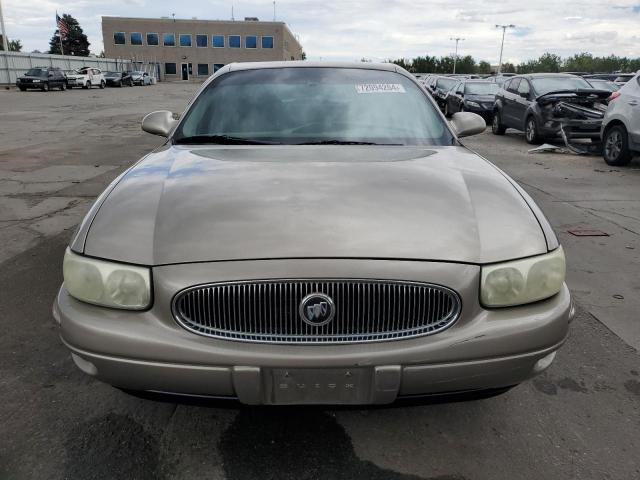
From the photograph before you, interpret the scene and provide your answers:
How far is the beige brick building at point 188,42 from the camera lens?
7912cm

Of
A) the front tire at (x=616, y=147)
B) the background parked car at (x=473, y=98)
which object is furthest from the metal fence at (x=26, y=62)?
the front tire at (x=616, y=147)

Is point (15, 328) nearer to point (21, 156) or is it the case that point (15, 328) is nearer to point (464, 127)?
point (464, 127)

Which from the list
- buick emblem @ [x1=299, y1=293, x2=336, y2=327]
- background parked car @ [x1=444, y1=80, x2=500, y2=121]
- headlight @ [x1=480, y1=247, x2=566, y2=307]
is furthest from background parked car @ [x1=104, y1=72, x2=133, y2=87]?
headlight @ [x1=480, y1=247, x2=566, y2=307]

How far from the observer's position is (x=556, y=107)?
11.6m

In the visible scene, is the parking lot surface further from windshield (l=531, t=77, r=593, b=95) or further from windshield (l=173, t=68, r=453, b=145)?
windshield (l=531, t=77, r=593, b=95)

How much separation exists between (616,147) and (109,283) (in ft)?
32.7

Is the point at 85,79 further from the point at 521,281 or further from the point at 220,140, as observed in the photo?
the point at 521,281

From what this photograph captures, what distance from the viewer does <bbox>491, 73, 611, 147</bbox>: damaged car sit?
11477 millimetres

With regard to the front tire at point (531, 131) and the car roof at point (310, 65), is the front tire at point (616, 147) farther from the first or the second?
the car roof at point (310, 65)

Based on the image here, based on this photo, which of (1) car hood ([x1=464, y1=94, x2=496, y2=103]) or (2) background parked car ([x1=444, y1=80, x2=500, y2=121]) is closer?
(2) background parked car ([x1=444, y1=80, x2=500, y2=121])

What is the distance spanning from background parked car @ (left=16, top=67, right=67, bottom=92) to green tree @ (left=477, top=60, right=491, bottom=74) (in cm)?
8376

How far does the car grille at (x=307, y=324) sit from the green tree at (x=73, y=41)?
117238 millimetres

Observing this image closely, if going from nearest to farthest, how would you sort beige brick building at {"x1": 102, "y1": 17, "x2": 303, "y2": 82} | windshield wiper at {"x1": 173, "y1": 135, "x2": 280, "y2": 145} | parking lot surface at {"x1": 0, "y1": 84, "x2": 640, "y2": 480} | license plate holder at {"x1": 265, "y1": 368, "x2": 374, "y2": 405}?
license plate holder at {"x1": 265, "y1": 368, "x2": 374, "y2": 405}
parking lot surface at {"x1": 0, "y1": 84, "x2": 640, "y2": 480}
windshield wiper at {"x1": 173, "y1": 135, "x2": 280, "y2": 145}
beige brick building at {"x1": 102, "y1": 17, "x2": 303, "y2": 82}

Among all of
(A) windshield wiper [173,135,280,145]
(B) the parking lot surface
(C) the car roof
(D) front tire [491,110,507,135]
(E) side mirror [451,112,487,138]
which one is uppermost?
(C) the car roof
